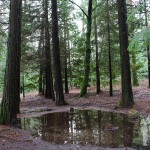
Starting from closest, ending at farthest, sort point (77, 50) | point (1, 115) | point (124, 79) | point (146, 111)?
point (1, 115)
point (146, 111)
point (124, 79)
point (77, 50)

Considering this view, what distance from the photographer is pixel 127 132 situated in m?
9.46

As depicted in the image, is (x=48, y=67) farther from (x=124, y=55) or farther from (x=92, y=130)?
(x=92, y=130)

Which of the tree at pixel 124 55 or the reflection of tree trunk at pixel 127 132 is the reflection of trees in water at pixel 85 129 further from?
the tree at pixel 124 55

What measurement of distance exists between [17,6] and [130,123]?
6.41 m

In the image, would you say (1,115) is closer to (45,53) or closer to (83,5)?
(45,53)

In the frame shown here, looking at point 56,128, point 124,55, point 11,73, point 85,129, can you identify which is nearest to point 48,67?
point 124,55

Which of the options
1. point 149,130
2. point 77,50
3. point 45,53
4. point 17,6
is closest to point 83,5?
point 77,50

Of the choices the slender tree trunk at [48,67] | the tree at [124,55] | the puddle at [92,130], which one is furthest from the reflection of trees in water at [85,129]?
the slender tree trunk at [48,67]

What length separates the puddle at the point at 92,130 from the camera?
8391 millimetres

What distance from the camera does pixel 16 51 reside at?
1102 cm

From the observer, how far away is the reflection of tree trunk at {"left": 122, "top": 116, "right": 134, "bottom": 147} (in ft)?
26.9

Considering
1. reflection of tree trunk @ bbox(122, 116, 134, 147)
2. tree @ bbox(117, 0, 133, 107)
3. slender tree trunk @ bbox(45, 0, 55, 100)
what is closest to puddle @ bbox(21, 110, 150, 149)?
reflection of tree trunk @ bbox(122, 116, 134, 147)

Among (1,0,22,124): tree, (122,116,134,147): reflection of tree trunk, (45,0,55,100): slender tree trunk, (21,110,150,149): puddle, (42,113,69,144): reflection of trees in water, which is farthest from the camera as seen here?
(45,0,55,100): slender tree trunk

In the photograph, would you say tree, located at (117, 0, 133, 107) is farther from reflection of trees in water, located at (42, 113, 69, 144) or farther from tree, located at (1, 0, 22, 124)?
tree, located at (1, 0, 22, 124)
